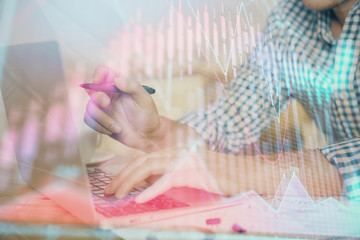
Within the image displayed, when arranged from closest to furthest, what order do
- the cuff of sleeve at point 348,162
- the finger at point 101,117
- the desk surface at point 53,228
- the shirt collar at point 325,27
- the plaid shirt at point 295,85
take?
the desk surface at point 53,228, the finger at point 101,117, the cuff of sleeve at point 348,162, the plaid shirt at point 295,85, the shirt collar at point 325,27

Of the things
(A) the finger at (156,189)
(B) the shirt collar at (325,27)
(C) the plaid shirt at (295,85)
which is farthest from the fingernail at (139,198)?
Answer: (B) the shirt collar at (325,27)

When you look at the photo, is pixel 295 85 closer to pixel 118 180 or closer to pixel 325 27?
pixel 325 27

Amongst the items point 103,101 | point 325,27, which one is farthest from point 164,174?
point 325,27

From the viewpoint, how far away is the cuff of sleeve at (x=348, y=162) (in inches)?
18.9

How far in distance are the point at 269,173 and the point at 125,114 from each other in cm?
26

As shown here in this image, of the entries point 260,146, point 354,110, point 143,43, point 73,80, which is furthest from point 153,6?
point 354,110

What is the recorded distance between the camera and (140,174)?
0.36 meters

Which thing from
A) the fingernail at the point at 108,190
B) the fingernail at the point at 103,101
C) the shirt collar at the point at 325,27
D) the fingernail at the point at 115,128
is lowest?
the fingernail at the point at 108,190

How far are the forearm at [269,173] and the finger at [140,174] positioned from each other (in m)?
0.09

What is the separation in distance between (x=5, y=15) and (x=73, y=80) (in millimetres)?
133

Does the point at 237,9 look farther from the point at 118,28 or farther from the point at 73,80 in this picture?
the point at 73,80

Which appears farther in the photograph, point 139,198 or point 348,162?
point 348,162

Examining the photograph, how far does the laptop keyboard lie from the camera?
29 centimetres

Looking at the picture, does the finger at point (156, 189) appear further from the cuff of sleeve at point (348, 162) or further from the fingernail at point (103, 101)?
the cuff of sleeve at point (348, 162)
